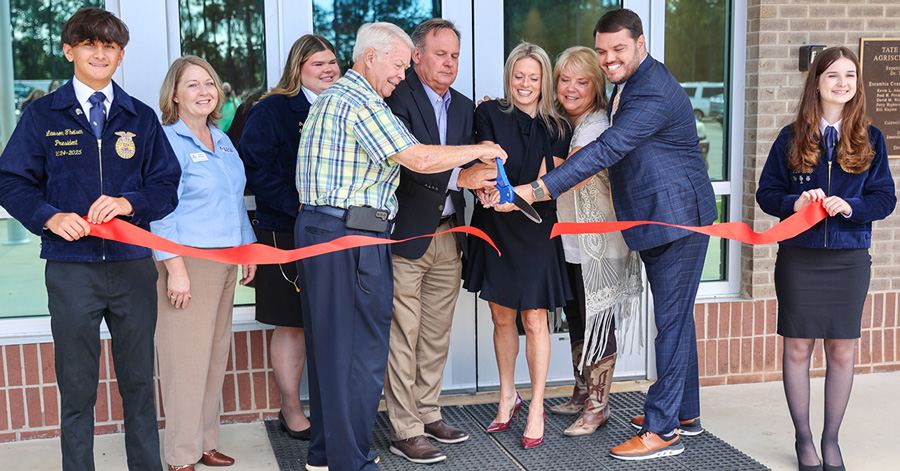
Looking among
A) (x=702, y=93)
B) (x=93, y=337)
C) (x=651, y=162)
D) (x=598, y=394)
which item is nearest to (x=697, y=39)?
(x=702, y=93)

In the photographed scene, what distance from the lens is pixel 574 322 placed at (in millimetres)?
4359

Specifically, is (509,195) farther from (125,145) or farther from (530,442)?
(125,145)

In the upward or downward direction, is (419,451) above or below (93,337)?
below

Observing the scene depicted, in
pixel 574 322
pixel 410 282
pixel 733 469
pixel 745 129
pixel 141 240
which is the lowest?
pixel 733 469

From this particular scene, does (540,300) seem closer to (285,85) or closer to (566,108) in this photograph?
(566,108)

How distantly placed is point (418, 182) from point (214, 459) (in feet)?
5.37

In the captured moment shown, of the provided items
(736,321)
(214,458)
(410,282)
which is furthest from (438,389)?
(736,321)

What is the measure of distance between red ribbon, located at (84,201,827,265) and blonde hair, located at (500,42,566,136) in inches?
Answer: 20.0

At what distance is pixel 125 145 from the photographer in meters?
3.18

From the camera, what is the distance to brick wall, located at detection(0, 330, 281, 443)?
13.7ft

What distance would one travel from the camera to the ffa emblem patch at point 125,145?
3170 millimetres

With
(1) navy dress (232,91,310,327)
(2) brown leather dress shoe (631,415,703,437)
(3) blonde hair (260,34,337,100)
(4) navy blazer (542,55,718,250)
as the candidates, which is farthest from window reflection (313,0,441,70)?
(2) brown leather dress shoe (631,415,703,437)

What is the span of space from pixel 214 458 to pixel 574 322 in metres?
1.93

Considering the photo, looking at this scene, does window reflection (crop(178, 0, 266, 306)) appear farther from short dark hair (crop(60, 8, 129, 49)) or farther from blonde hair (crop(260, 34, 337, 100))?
short dark hair (crop(60, 8, 129, 49))
